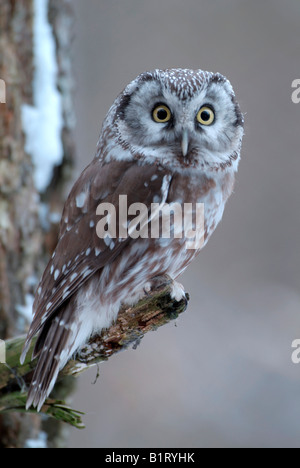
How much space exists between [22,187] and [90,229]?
94 cm

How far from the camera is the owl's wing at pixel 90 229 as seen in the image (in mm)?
2248

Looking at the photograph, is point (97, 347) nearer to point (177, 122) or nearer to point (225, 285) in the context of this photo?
point (177, 122)

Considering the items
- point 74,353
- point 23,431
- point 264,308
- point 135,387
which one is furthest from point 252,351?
point 74,353

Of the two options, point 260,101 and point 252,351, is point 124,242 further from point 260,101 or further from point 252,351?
point 260,101

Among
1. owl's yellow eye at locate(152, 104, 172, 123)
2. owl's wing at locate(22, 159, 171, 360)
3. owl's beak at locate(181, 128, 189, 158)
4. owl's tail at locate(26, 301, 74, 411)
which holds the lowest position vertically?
owl's tail at locate(26, 301, 74, 411)

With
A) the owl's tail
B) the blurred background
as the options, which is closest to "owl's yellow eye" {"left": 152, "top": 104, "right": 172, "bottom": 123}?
the owl's tail

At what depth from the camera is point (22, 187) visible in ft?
10.3

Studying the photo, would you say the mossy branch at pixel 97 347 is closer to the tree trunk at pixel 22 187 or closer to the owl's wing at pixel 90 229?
the owl's wing at pixel 90 229

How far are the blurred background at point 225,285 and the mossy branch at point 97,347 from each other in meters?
1.93

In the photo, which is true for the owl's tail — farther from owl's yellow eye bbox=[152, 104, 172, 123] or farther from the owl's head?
owl's yellow eye bbox=[152, 104, 172, 123]

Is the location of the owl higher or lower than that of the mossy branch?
higher

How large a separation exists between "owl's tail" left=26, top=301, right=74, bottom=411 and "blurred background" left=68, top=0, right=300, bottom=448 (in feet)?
→ 6.71

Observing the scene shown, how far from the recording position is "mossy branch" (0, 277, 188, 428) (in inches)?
78.7

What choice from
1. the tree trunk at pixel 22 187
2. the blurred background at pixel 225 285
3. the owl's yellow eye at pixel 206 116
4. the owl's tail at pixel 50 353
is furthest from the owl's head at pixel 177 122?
the blurred background at pixel 225 285
